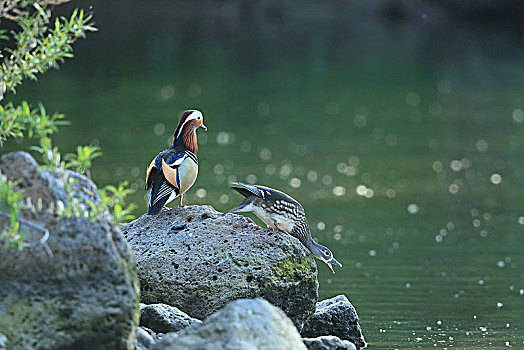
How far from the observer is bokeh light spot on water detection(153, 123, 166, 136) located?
24359 mm

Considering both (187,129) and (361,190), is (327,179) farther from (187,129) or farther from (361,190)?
(187,129)

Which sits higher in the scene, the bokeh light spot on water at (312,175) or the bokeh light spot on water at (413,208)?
the bokeh light spot on water at (413,208)

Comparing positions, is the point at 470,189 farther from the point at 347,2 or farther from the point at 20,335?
the point at 347,2

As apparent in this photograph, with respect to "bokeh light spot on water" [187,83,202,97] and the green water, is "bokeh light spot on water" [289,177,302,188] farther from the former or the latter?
"bokeh light spot on water" [187,83,202,97]

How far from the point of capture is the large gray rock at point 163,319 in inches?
323

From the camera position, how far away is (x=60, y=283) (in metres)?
6.39

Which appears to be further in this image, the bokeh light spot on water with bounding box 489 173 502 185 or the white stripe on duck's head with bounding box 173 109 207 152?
the bokeh light spot on water with bounding box 489 173 502 185

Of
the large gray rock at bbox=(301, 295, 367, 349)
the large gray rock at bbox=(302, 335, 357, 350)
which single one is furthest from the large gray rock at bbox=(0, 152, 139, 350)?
the large gray rock at bbox=(301, 295, 367, 349)

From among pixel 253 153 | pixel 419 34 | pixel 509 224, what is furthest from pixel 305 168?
pixel 419 34

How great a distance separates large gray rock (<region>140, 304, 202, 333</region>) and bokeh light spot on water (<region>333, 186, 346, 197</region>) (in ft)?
33.5

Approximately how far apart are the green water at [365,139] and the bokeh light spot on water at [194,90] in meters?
0.16

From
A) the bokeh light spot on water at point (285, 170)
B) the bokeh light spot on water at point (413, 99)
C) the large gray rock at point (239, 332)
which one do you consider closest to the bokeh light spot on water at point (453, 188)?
the bokeh light spot on water at point (285, 170)

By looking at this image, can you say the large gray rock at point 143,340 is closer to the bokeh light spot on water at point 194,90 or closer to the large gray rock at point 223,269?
the large gray rock at point 223,269

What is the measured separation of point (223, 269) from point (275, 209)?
2.30ft
